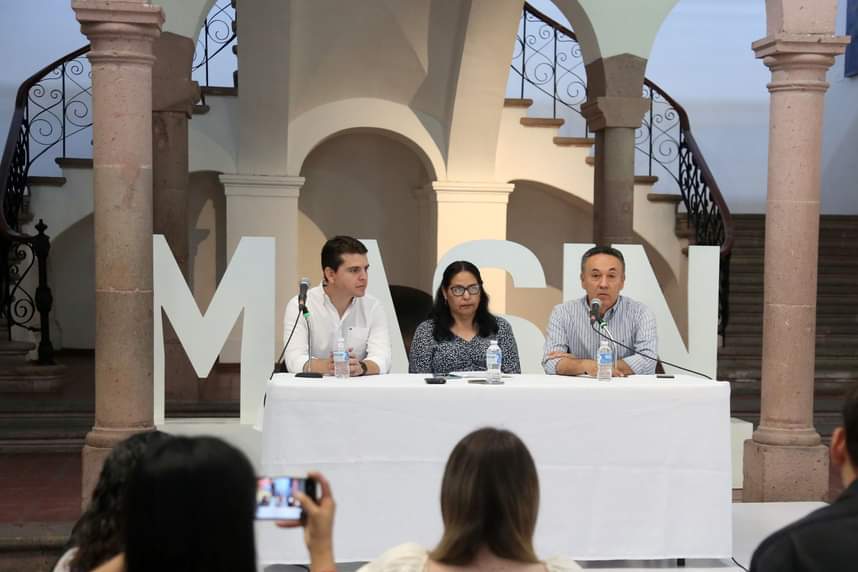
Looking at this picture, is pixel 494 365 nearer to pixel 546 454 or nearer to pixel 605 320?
pixel 546 454

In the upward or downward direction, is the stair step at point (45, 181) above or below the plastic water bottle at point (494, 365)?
above

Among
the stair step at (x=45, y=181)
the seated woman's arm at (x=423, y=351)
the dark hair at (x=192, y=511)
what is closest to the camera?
the dark hair at (x=192, y=511)

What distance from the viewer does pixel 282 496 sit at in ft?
5.93

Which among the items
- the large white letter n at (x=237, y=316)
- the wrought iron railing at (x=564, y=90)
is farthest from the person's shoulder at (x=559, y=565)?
the wrought iron railing at (x=564, y=90)

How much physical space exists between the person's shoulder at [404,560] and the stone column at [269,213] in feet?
27.2

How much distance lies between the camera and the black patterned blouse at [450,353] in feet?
16.6

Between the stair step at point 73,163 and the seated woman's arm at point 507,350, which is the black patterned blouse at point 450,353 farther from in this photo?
the stair step at point 73,163

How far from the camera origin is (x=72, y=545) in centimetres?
216

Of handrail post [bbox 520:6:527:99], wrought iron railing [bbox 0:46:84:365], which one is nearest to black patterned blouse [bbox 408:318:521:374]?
wrought iron railing [bbox 0:46:84:365]

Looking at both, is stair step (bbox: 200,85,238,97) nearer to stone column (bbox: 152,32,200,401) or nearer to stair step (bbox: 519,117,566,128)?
stone column (bbox: 152,32,200,401)

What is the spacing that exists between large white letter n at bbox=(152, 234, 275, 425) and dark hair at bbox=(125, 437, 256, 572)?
441 centimetres

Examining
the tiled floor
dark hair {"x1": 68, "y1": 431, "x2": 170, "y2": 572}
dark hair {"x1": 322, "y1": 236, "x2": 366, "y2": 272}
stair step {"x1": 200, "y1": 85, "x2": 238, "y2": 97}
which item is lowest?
the tiled floor

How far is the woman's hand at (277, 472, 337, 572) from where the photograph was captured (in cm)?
182

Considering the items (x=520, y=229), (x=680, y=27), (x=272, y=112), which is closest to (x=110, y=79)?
(x=272, y=112)
